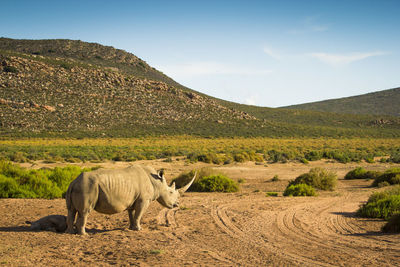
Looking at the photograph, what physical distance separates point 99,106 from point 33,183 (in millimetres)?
51865

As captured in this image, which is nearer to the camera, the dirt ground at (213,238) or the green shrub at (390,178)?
the dirt ground at (213,238)

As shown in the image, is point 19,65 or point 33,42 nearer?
point 19,65

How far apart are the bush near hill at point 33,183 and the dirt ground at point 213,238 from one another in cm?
78

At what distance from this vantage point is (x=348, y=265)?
700 centimetres

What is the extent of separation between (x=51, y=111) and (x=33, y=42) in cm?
4057

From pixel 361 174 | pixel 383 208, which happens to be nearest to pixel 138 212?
pixel 383 208

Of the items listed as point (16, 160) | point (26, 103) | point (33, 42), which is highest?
point (33, 42)

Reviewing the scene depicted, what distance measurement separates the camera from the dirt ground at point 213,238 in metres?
7.06

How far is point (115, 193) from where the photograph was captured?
27.4 feet

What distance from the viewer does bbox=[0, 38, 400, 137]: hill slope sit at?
57.8 m

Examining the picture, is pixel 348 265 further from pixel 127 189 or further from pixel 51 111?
pixel 51 111

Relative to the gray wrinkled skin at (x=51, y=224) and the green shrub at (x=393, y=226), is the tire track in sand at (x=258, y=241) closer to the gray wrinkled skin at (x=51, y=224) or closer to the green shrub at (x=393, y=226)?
the green shrub at (x=393, y=226)

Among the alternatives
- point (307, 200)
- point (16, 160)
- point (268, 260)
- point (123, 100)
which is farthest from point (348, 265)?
point (123, 100)

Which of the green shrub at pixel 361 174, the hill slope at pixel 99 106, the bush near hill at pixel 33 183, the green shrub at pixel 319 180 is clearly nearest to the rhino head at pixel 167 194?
the bush near hill at pixel 33 183
